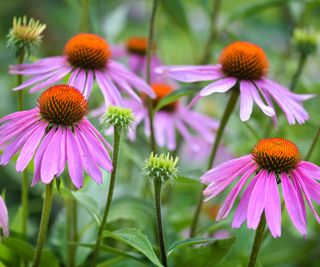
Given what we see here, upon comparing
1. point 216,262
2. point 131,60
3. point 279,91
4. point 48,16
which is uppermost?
point 48,16

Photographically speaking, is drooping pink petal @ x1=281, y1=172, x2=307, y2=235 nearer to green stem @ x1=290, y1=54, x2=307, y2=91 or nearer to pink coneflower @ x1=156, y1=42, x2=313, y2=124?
pink coneflower @ x1=156, y1=42, x2=313, y2=124

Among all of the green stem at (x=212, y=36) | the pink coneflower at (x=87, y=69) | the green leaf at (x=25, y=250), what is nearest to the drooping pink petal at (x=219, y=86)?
the pink coneflower at (x=87, y=69)

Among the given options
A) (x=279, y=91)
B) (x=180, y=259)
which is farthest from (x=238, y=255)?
(x=279, y=91)

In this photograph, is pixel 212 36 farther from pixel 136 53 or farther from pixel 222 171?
pixel 222 171

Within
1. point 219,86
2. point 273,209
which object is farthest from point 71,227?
point 273,209

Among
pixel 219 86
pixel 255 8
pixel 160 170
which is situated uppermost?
pixel 255 8

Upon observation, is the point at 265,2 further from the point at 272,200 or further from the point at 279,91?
the point at 272,200

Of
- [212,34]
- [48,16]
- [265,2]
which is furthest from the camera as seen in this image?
[48,16]

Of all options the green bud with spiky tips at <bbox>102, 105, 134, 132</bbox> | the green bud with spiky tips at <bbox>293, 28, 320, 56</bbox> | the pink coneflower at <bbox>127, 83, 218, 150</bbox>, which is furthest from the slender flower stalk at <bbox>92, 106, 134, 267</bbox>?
the green bud with spiky tips at <bbox>293, 28, 320, 56</bbox>
